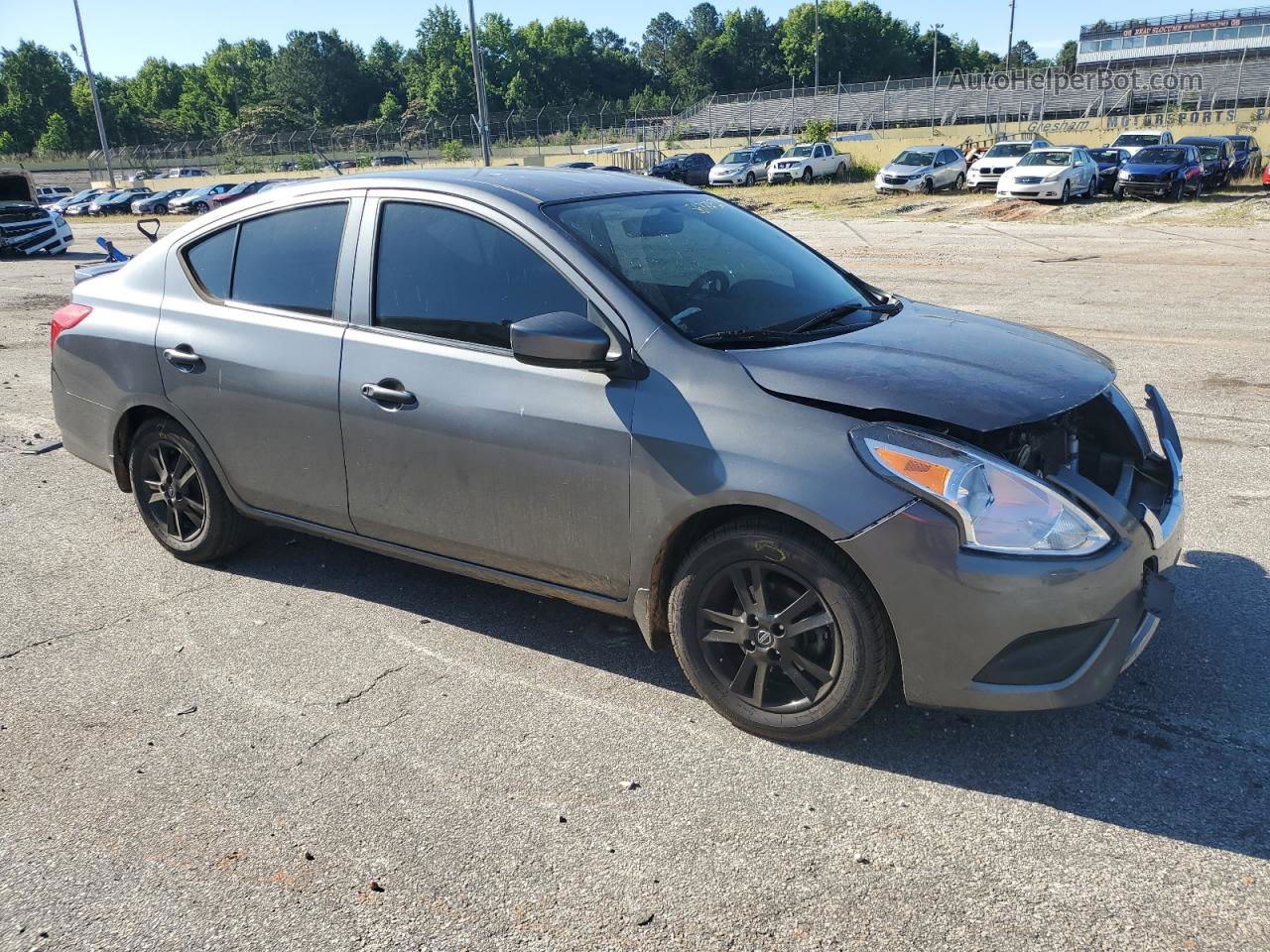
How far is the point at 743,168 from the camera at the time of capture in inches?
1571

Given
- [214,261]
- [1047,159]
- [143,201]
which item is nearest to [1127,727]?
[214,261]

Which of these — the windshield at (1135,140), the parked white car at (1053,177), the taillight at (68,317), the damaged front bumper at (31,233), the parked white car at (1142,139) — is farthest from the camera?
the windshield at (1135,140)

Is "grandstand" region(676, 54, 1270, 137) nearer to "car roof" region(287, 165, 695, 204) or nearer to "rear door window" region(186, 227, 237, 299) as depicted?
"car roof" region(287, 165, 695, 204)

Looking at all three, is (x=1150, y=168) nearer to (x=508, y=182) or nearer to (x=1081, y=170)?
(x=1081, y=170)

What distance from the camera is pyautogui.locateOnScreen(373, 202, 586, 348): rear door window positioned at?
11.8ft

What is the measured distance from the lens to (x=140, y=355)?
4602mm

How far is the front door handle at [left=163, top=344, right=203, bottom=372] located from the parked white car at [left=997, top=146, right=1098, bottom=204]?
2547 centimetres

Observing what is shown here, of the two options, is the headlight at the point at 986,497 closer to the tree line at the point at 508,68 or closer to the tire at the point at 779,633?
the tire at the point at 779,633

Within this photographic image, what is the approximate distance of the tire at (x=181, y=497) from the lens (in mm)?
4656

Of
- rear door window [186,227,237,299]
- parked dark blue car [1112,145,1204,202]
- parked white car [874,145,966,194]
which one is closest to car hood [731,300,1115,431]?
rear door window [186,227,237,299]

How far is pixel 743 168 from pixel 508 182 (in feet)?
124

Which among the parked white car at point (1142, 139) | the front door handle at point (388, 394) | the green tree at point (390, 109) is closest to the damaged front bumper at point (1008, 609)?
the front door handle at point (388, 394)

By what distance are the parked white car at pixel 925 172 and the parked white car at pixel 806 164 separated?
613cm

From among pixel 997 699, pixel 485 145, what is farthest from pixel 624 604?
pixel 485 145
